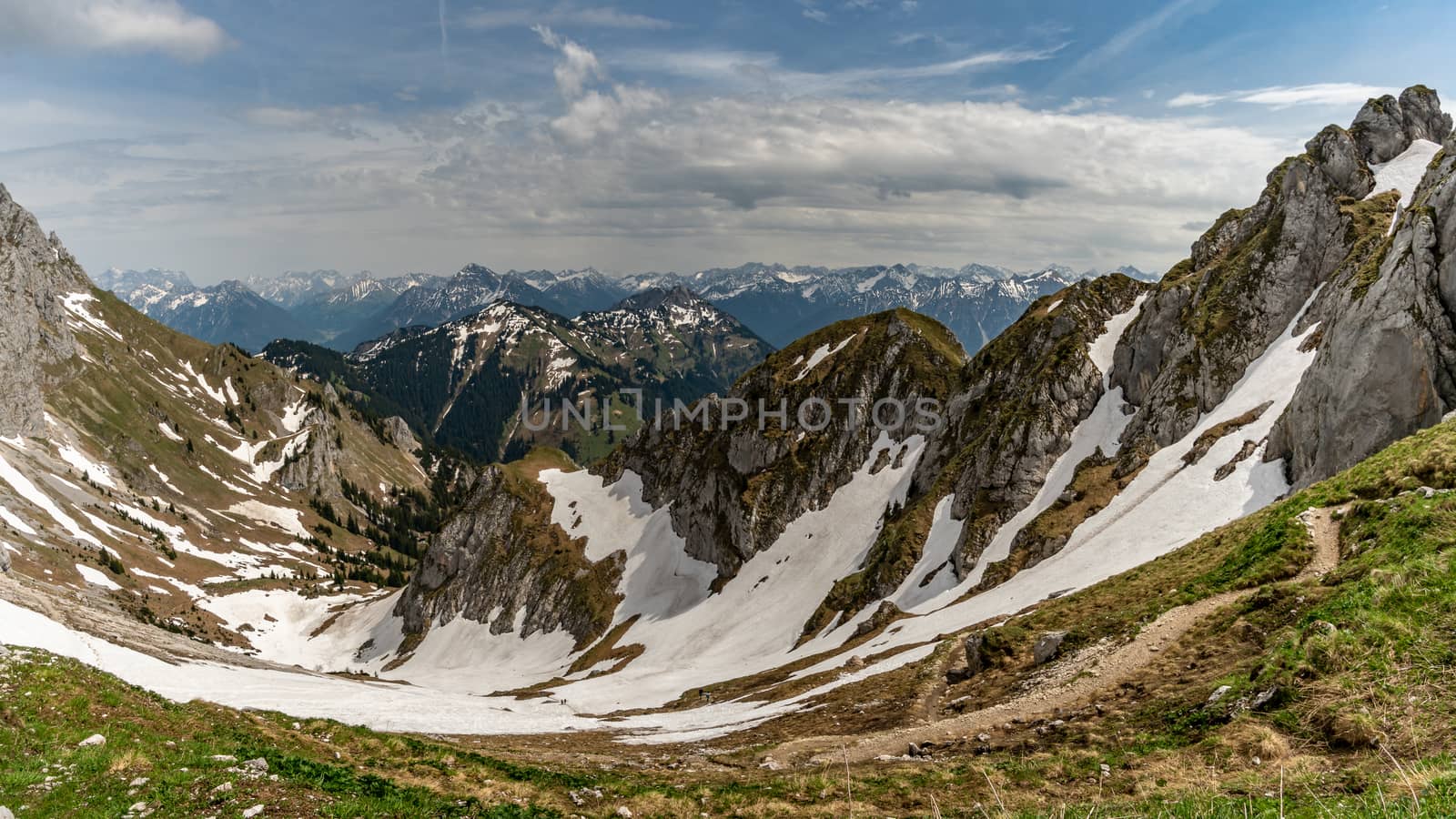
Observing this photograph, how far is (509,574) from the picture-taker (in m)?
146

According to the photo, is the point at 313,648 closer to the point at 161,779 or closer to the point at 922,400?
the point at 922,400

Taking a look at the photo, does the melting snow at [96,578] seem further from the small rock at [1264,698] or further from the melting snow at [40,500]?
the small rock at [1264,698]

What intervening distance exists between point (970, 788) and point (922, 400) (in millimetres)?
101831

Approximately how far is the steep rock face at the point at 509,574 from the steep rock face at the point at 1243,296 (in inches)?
3821

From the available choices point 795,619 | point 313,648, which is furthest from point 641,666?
point 313,648

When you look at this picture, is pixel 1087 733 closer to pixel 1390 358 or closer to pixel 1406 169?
pixel 1390 358

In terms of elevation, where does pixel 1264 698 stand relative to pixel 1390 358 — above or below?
below

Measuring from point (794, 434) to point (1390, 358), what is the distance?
3563 inches

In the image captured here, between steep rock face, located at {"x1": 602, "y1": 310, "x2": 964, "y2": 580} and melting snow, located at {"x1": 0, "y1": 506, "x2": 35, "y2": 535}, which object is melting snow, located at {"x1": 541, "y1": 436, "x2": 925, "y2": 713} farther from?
melting snow, located at {"x1": 0, "y1": 506, "x2": 35, "y2": 535}

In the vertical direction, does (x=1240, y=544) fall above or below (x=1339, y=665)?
below

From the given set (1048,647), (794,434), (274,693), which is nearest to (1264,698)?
(1048,647)

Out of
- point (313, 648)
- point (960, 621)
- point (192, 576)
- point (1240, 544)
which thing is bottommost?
point (313, 648)

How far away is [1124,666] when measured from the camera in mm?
25453

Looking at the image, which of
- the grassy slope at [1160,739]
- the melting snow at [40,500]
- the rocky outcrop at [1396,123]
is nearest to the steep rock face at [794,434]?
the rocky outcrop at [1396,123]
